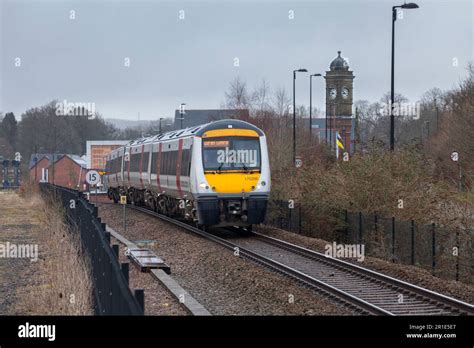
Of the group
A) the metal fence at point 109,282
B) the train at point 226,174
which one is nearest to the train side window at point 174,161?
the train at point 226,174

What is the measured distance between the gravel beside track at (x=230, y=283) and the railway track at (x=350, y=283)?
0.31 metres

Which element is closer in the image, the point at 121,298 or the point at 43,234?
the point at 121,298

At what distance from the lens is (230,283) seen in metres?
14.7

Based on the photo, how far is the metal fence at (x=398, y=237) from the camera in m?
16.9

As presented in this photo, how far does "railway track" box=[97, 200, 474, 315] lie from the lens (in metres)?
12.2

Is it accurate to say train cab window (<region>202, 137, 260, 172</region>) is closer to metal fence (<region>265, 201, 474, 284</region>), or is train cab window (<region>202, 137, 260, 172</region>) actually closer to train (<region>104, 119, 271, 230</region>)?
train (<region>104, 119, 271, 230</region>)

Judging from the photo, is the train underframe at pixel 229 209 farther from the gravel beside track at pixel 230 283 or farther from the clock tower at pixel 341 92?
the clock tower at pixel 341 92

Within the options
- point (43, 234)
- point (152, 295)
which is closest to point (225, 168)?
point (43, 234)

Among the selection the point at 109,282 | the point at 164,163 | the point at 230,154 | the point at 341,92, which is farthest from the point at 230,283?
the point at 341,92

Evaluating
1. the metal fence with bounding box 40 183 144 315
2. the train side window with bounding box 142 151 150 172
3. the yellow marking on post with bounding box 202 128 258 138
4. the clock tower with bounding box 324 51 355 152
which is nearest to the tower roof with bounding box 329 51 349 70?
the clock tower with bounding box 324 51 355 152

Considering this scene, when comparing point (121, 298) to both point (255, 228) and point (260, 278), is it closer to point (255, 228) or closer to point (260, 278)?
point (260, 278)
